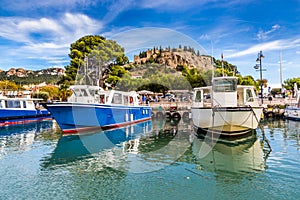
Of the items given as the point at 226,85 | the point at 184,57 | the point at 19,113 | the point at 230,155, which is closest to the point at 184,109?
the point at 184,57

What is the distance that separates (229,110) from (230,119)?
2.30ft

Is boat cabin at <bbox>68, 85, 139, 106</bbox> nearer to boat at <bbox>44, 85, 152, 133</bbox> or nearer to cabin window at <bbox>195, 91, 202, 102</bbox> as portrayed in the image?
boat at <bbox>44, 85, 152, 133</bbox>

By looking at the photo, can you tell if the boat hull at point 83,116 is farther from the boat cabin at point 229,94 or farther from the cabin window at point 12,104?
the cabin window at point 12,104

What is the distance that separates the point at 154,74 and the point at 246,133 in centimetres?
2832

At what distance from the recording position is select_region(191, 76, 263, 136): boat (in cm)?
1529

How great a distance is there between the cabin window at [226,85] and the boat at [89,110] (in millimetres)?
9652

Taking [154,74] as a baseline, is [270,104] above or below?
below

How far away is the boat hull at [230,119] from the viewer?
49.8 feet

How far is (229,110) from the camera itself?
1500 centimetres

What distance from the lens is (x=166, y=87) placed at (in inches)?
2099

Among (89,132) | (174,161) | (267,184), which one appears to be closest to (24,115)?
(89,132)

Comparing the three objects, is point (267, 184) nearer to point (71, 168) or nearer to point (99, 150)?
point (71, 168)

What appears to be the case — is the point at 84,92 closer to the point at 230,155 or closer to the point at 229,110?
the point at 229,110

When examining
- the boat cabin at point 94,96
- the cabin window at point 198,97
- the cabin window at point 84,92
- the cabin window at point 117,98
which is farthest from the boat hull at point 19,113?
the cabin window at point 198,97
